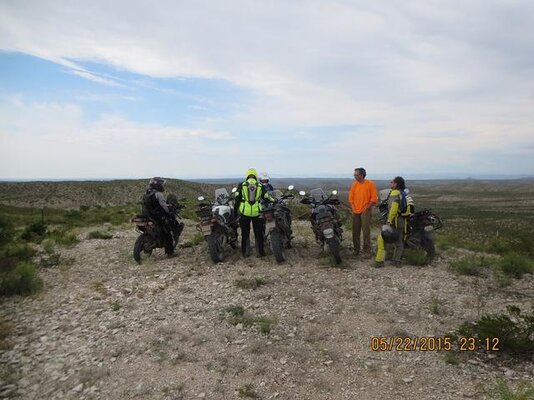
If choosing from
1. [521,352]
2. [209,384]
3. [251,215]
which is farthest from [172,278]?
[521,352]

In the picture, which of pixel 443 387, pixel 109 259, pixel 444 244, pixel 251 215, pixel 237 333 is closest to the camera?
pixel 443 387

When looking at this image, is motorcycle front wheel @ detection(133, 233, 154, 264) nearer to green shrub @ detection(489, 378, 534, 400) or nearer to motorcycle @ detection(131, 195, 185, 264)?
motorcycle @ detection(131, 195, 185, 264)

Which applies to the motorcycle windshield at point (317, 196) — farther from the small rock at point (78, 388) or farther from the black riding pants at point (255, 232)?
the small rock at point (78, 388)

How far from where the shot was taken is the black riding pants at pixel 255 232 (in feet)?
32.7

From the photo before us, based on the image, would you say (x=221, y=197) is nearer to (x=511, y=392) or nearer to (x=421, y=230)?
(x=421, y=230)

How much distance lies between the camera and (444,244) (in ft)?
38.9

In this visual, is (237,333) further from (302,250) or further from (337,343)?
(302,250)

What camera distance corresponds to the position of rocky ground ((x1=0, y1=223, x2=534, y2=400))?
471 centimetres

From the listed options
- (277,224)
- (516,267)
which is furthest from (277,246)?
(516,267)

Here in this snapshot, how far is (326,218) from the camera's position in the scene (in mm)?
9375

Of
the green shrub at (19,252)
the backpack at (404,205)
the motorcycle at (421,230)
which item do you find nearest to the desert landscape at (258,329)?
the green shrub at (19,252)

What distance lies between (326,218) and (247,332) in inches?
159

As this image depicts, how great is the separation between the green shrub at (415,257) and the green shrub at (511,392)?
4.81 meters

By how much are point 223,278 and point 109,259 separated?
3.77 meters
